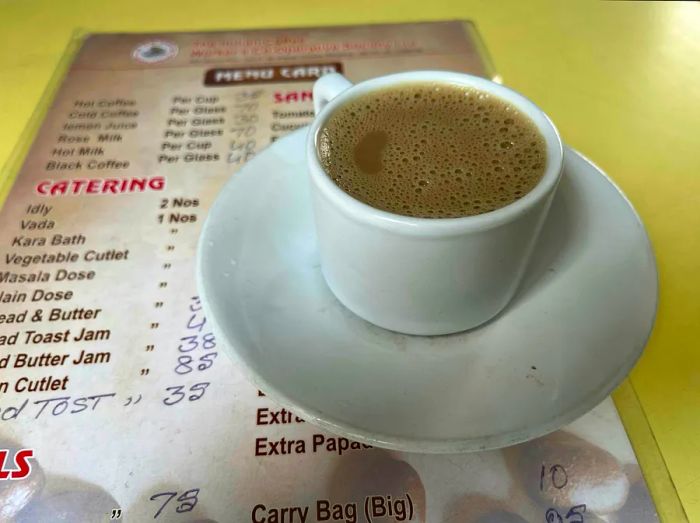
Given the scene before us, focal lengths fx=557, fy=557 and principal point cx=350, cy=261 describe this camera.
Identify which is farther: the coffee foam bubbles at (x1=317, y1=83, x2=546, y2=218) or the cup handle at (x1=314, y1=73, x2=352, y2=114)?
the cup handle at (x1=314, y1=73, x2=352, y2=114)

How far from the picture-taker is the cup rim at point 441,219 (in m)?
0.42

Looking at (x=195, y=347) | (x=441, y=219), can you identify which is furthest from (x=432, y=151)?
(x=195, y=347)

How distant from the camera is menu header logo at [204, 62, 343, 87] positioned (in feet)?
2.97

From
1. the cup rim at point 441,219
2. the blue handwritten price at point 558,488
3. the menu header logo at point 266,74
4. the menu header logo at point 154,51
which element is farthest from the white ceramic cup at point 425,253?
the menu header logo at point 154,51

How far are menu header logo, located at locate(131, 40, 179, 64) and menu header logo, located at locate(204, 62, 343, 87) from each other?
0.32 ft

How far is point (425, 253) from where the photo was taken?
0.44 meters

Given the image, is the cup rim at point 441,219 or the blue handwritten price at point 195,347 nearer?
the cup rim at point 441,219

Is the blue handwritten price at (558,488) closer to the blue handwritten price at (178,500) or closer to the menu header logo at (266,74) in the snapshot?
the blue handwritten price at (178,500)

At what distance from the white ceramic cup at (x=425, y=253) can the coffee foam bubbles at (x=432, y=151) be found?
2cm

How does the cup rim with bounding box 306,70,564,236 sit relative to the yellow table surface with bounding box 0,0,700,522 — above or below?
above

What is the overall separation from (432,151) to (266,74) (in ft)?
1.60

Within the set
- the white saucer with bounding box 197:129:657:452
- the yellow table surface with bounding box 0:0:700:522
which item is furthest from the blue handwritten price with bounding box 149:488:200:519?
the yellow table surface with bounding box 0:0:700:522

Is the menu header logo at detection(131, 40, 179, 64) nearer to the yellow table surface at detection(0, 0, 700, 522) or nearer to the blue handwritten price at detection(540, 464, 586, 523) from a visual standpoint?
the yellow table surface at detection(0, 0, 700, 522)

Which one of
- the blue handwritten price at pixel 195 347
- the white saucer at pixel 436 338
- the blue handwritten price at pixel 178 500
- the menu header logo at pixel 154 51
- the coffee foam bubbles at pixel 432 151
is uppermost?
the coffee foam bubbles at pixel 432 151
